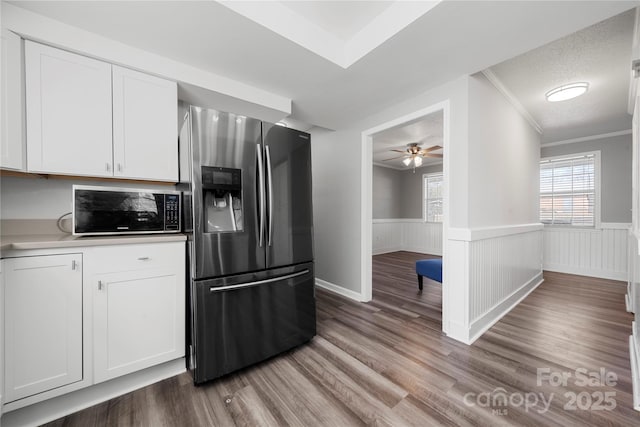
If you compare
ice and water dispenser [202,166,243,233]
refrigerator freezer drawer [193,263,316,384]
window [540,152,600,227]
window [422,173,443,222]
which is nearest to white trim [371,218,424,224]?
window [422,173,443,222]

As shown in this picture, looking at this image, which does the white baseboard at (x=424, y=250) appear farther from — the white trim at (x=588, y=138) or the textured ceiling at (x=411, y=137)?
the white trim at (x=588, y=138)

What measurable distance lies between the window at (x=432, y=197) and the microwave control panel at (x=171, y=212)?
647cm

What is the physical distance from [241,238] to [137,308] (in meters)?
0.77

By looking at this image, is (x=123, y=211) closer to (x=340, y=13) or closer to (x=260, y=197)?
(x=260, y=197)

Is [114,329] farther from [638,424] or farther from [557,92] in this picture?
[557,92]

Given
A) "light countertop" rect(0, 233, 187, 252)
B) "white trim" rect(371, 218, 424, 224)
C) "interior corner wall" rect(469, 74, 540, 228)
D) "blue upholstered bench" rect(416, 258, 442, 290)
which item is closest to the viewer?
"light countertop" rect(0, 233, 187, 252)

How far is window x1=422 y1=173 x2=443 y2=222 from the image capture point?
21.8ft

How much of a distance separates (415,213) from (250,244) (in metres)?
6.34

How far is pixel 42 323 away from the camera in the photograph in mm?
1302

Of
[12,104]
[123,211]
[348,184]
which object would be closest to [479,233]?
[348,184]

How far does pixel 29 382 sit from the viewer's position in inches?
49.9

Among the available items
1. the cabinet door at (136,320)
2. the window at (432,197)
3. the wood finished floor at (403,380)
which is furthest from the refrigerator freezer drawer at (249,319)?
the window at (432,197)

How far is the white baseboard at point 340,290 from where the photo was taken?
3.14 meters

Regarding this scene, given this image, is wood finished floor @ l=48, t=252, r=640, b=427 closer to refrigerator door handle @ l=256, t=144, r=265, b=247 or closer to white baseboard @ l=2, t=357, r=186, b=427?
white baseboard @ l=2, t=357, r=186, b=427
